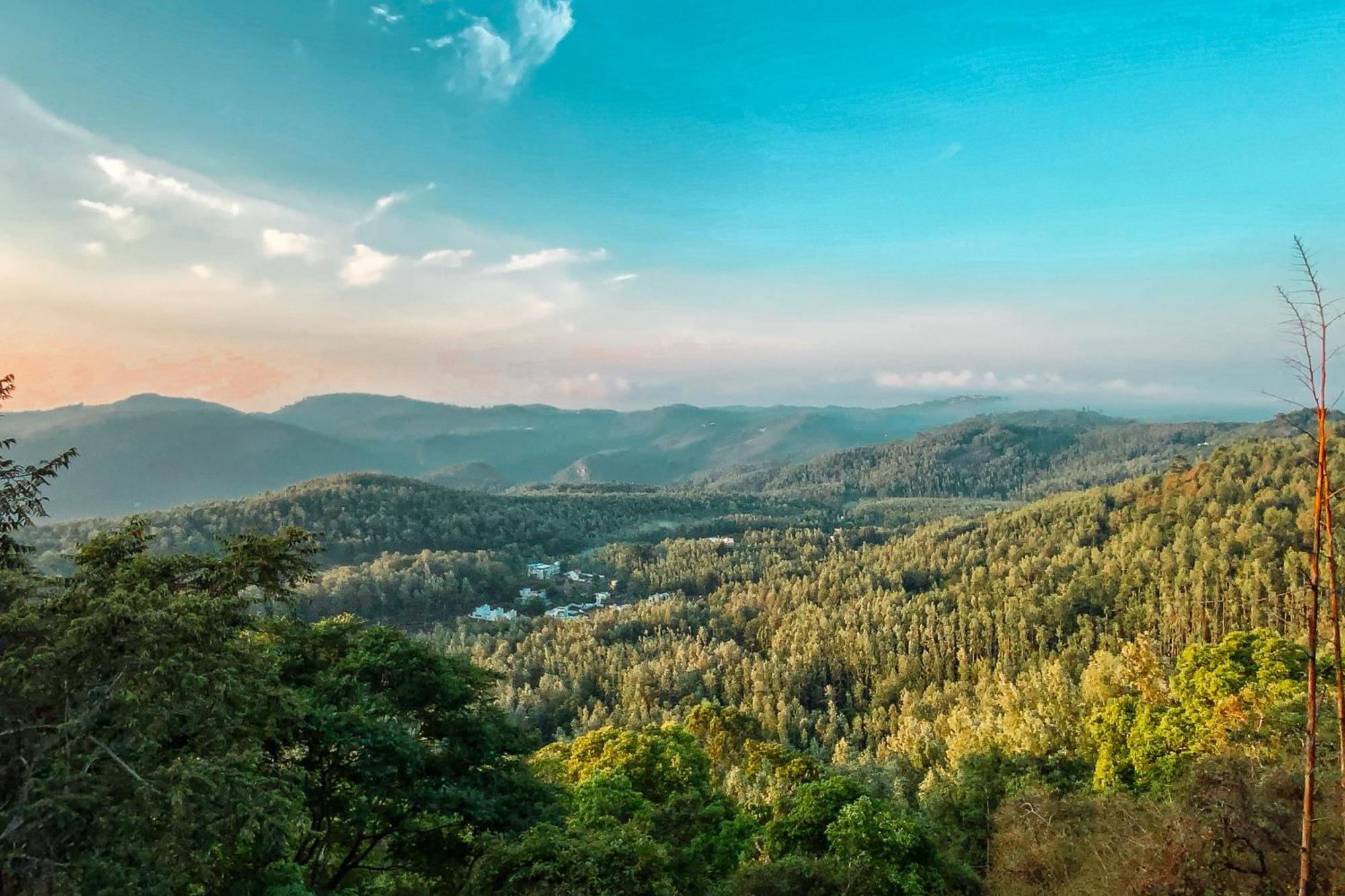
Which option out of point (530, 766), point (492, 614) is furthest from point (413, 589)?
point (530, 766)

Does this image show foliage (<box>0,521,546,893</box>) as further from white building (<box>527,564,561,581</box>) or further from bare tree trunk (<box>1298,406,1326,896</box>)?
white building (<box>527,564,561,581</box>)

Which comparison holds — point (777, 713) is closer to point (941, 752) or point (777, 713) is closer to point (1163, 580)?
point (941, 752)

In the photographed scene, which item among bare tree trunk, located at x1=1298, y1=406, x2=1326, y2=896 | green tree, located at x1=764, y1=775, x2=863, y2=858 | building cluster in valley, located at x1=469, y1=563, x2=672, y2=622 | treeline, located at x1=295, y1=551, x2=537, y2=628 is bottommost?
building cluster in valley, located at x1=469, y1=563, x2=672, y2=622

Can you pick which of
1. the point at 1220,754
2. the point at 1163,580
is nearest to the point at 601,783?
the point at 1220,754

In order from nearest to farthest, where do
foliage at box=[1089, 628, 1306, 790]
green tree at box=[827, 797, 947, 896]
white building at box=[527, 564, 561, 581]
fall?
green tree at box=[827, 797, 947, 896]
foliage at box=[1089, 628, 1306, 790]
white building at box=[527, 564, 561, 581]

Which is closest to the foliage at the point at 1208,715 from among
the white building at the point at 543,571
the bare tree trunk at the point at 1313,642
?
the bare tree trunk at the point at 1313,642

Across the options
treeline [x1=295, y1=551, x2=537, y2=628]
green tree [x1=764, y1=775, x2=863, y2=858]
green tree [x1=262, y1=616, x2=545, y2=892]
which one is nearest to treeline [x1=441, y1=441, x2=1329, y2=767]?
green tree [x1=764, y1=775, x2=863, y2=858]

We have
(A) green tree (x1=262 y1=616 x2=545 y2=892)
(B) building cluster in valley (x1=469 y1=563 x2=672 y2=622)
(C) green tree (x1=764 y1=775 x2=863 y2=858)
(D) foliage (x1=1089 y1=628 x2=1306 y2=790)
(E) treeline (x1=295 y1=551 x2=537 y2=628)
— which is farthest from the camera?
(B) building cluster in valley (x1=469 y1=563 x2=672 y2=622)

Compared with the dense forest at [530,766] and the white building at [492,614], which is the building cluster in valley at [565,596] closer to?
the white building at [492,614]
